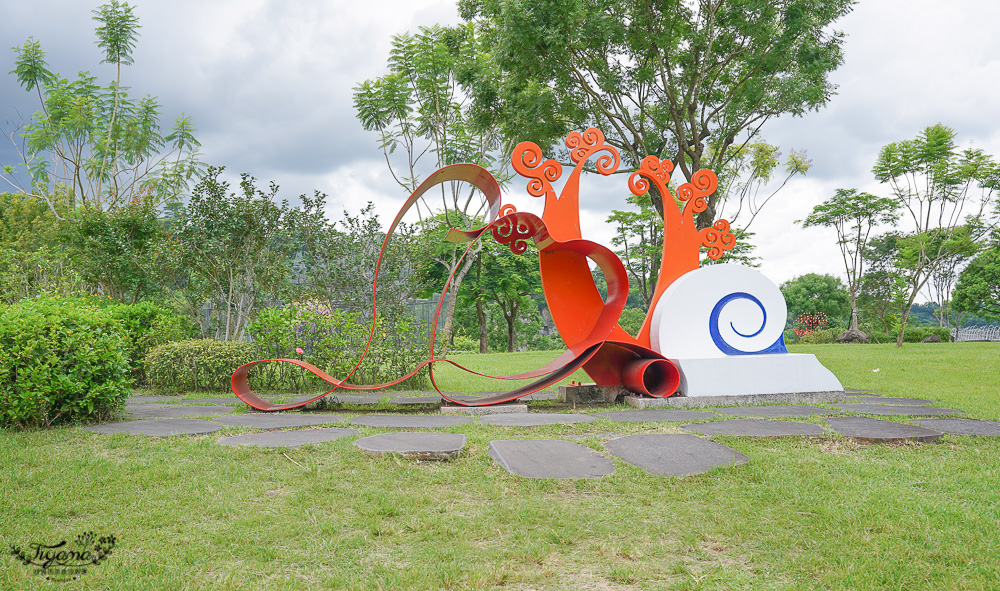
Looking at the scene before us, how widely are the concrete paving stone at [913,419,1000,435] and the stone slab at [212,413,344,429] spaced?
168 inches

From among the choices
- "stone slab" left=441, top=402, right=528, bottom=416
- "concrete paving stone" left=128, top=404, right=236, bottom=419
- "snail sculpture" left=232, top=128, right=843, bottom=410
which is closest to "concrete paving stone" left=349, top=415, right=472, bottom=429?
"stone slab" left=441, top=402, right=528, bottom=416

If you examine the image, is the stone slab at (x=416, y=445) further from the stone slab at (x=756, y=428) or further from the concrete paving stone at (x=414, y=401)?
the concrete paving stone at (x=414, y=401)

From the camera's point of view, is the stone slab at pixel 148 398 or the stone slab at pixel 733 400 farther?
the stone slab at pixel 148 398

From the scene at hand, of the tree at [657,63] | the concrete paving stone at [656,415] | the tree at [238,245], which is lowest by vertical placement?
the concrete paving stone at [656,415]

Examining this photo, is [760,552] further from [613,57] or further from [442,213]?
[442,213]

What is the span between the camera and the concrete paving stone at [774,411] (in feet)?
15.5

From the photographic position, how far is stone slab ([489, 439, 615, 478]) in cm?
282

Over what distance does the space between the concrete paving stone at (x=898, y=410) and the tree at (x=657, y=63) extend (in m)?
5.40

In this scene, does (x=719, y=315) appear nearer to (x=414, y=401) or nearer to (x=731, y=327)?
(x=731, y=327)

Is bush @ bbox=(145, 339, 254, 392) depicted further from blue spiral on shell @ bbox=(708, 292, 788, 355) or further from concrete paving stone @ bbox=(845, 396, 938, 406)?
concrete paving stone @ bbox=(845, 396, 938, 406)

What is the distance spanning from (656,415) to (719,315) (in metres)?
1.62

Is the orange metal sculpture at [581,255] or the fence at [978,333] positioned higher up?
the orange metal sculpture at [581,255]

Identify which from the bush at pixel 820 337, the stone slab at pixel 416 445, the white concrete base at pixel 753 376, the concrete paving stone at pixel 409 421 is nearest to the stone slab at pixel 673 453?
the stone slab at pixel 416 445

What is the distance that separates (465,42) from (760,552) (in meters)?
14.5
